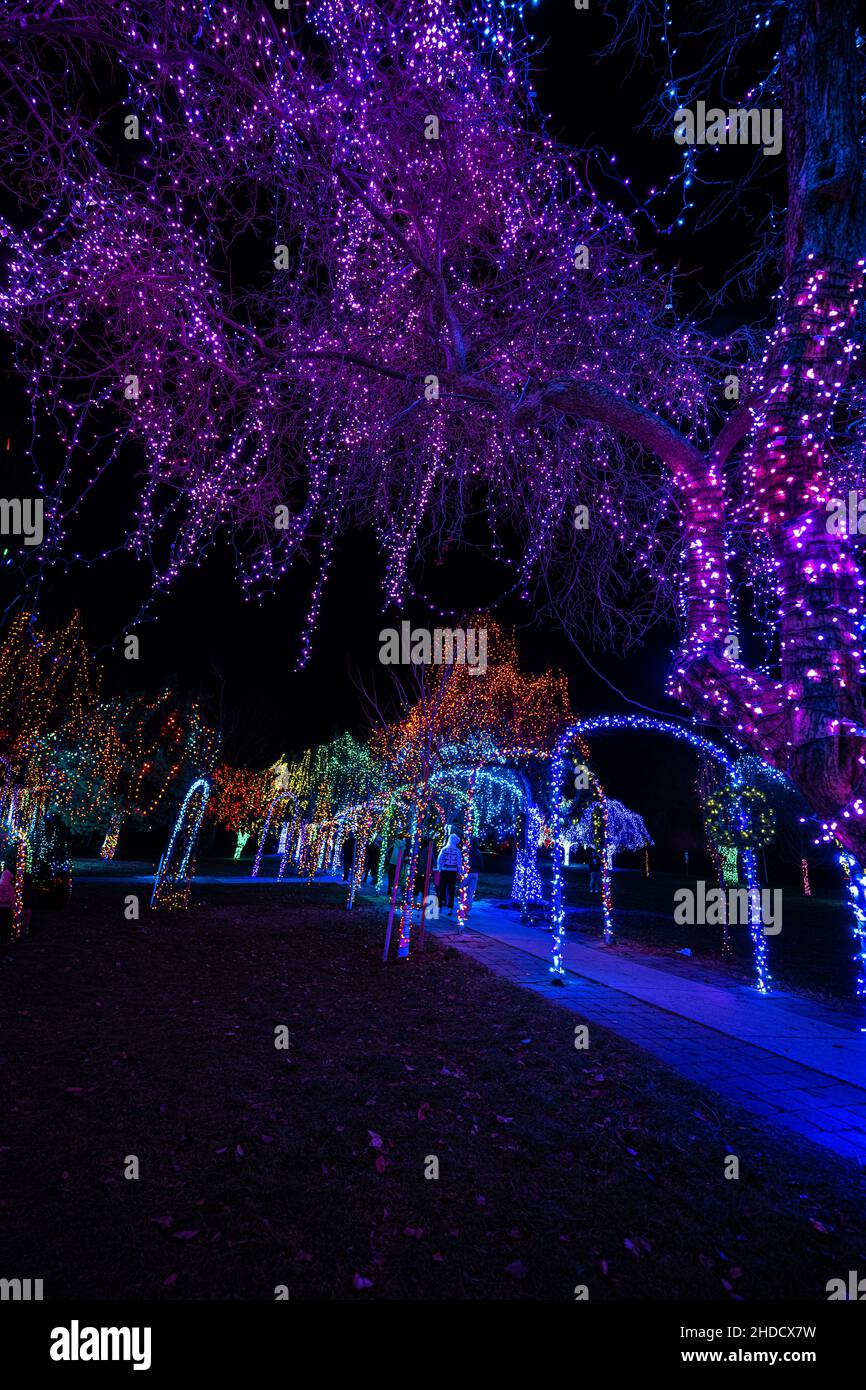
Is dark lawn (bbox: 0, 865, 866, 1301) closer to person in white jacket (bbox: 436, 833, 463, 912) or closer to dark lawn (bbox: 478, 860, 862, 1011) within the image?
dark lawn (bbox: 478, 860, 862, 1011)

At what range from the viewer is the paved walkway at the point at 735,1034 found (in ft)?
15.8

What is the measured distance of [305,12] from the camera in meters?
4.52

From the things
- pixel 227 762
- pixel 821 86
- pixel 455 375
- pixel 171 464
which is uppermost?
pixel 821 86

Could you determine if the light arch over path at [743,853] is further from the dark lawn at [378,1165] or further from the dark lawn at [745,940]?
the dark lawn at [378,1165]

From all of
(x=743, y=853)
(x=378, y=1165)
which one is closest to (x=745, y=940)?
(x=743, y=853)

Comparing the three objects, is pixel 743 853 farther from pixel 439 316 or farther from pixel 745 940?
pixel 439 316

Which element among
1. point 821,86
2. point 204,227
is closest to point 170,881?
point 204,227

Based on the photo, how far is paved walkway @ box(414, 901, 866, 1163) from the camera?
4824 mm

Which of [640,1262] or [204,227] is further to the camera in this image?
[204,227]

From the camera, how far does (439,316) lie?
5.88m

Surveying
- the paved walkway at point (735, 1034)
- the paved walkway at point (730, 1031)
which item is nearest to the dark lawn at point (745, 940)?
the paved walkway at point (730, 1031)

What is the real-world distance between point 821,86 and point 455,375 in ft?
8.81

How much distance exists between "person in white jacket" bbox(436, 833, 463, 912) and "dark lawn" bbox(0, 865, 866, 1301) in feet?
29.2
